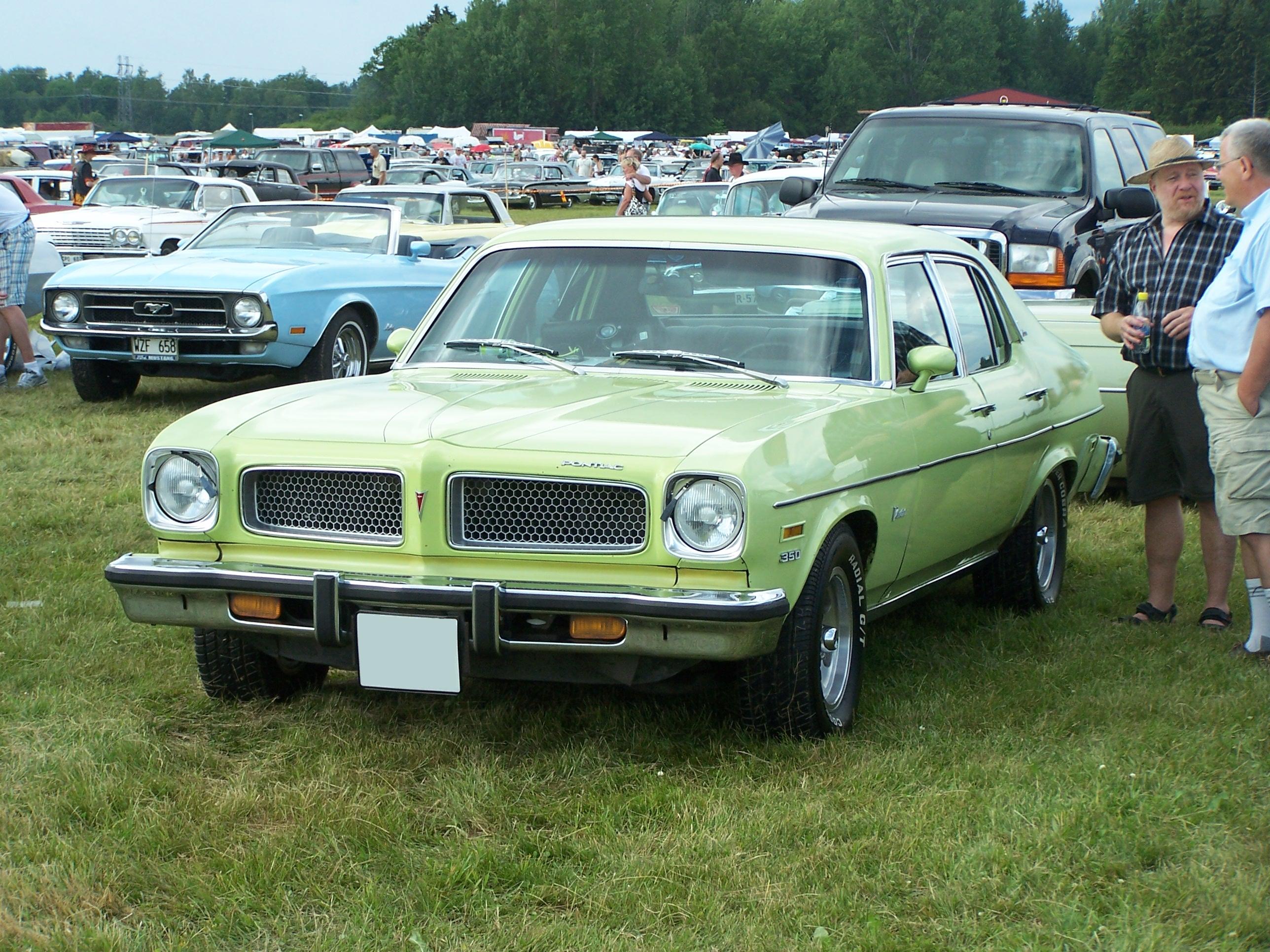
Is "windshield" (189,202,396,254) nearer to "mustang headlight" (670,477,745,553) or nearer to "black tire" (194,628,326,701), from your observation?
"black tire" (194,628,326,701)

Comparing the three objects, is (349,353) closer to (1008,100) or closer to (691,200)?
(1008,100)

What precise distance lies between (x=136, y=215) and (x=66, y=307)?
29.9 ft

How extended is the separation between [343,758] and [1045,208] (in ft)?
24.0

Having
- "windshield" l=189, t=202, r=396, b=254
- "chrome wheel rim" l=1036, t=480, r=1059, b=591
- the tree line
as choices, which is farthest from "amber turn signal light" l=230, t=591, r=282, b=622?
the tree line

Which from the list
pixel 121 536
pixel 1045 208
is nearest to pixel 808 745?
pixel 121 536

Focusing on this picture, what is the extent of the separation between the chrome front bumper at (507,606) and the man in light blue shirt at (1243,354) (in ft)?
6.73

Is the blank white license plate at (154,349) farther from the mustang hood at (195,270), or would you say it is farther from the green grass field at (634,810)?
the green grass field at (634,810)

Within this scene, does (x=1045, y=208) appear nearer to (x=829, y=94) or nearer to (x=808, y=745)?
(x=808, y=745)

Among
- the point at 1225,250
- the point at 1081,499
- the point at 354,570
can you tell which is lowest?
the point at 1081,499

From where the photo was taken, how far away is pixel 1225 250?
18.6ft

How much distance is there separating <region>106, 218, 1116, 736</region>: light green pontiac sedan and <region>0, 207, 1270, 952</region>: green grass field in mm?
276

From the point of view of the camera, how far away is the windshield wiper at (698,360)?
489 centimetres

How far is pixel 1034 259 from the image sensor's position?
32.6 ft

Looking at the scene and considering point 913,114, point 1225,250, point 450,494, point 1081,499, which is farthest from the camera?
point 913,114
